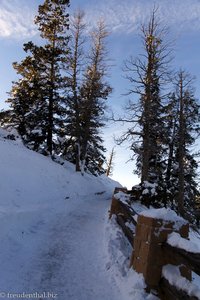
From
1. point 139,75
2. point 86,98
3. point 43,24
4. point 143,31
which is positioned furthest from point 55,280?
point 43,24

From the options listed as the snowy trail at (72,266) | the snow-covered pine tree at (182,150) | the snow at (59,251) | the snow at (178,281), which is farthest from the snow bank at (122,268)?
the snow-covered pine tree at (182,150)

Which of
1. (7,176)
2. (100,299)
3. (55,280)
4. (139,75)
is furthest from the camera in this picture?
(139,75)

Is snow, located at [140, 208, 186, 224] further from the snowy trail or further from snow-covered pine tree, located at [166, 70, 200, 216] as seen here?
snow-covered pine tree, located at [166, 70, 200, 216]

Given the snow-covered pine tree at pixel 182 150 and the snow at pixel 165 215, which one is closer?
the snow at pixel 165 215

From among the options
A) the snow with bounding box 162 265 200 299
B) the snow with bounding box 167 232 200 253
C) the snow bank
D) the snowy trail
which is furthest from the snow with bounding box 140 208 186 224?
the snowy trail

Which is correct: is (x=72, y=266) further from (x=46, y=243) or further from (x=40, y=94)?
(x=40, y=94)

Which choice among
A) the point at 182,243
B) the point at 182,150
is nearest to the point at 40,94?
the point at 182,150

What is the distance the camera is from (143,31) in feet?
69.3

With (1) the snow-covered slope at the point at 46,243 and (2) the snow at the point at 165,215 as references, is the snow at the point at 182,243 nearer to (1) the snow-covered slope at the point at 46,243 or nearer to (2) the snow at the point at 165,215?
(2) the snow at the point at 165,215

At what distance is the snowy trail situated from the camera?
5.36m

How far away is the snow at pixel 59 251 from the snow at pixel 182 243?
0.93 m

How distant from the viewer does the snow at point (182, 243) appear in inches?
154

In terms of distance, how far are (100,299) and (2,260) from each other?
91.6 inches

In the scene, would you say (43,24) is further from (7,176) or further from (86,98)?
(7,176)
